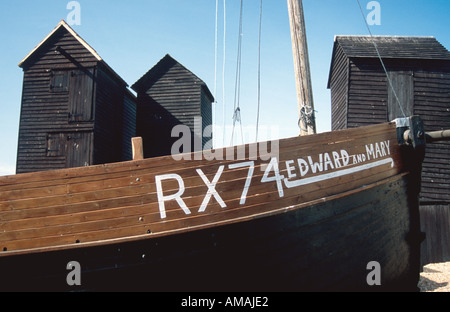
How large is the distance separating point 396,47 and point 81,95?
14.9 m

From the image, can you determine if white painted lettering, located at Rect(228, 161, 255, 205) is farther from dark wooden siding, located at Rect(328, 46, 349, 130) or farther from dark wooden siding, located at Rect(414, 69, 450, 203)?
dark wooden siding, located at Rect(414, 69, 450, 203)

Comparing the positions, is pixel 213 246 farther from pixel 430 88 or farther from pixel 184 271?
pixel 430 88

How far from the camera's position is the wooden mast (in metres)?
4.85

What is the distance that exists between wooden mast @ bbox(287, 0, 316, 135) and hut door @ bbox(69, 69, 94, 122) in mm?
11731

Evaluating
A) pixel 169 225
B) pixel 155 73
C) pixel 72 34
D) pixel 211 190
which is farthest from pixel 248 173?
pixel 155 73

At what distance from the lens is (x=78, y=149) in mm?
14109

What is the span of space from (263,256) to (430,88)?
45.6ft

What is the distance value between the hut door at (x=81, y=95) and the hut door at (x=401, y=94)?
13425 mm

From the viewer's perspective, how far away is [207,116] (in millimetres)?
19281

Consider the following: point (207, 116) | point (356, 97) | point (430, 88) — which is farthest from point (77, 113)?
point (430, 88)

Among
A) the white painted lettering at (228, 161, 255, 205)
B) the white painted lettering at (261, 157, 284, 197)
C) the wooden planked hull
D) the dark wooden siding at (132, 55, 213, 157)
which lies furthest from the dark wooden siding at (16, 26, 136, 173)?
the white painted lettering at (261, 157, 284, 197)

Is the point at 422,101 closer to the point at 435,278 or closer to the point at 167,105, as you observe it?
the point at 435,278

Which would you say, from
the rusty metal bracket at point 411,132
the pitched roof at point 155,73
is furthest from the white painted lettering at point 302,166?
the pitched roof at point 155,73
